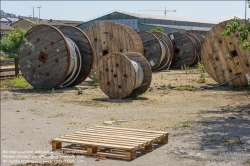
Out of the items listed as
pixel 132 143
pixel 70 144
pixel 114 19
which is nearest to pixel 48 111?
pixel 70 144

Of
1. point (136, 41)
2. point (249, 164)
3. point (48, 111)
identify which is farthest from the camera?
point (136, 41)

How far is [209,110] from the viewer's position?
35.8ft

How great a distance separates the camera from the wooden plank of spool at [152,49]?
23.0 metres

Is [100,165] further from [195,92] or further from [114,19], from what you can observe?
[114,19]

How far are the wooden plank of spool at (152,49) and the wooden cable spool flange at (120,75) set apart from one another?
9844 millimetres

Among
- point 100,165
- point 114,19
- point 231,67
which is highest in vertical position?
point 114,19

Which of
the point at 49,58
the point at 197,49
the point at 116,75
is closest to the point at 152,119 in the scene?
the point at 116,75

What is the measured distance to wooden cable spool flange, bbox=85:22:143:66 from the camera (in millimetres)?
18550

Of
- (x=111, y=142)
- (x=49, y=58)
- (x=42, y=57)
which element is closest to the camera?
(x=111, y=142)

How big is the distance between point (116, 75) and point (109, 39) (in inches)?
247

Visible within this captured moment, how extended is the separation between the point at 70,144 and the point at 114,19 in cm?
4702

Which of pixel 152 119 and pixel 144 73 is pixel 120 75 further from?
pixel 152 119

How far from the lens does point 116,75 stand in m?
12.5

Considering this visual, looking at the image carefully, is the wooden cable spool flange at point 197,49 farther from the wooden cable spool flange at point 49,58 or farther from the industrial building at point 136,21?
the industrial building at point 136,21
